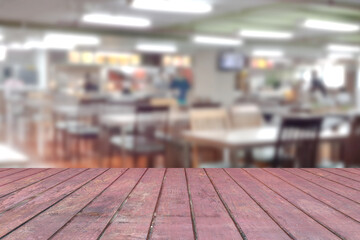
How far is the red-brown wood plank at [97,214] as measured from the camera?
0.93m

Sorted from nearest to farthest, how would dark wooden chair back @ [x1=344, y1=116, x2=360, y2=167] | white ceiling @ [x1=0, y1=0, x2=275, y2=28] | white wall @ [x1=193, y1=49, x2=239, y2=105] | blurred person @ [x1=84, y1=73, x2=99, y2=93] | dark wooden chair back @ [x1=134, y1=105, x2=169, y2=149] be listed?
dark wooden chair back @ [x1=344, y1=116, x2=360, y2=167] → dark wooden chair back @ [x1=134, y1=105, x2=169, y2=149] → white ceiling @ [x1=0, y1=0, x2=275, y2=28] → blurred person @ [x1=84, y1=73, x2=99, y2=93] → white wall @ [x1=193, y1=49, x2=239, y2=105]

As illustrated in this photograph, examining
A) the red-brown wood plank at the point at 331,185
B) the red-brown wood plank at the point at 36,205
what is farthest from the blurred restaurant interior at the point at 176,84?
the red-brown wood plank at the point at 331,185

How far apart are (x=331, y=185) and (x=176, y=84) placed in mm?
10092

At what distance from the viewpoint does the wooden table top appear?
3.13 ft

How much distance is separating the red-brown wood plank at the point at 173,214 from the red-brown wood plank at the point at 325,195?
407mm

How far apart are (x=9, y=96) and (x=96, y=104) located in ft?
13.4

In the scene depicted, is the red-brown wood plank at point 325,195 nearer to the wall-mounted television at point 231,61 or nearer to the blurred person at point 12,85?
the blurred person at point 12,85

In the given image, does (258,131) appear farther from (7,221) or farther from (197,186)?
(7,221)

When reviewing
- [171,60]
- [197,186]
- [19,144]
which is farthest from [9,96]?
[197,186]

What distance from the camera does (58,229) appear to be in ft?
3.15

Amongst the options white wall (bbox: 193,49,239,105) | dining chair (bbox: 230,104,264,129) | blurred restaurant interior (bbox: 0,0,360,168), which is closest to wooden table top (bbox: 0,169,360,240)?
blurred restaurant interior (bbox: 0,0,360,168)

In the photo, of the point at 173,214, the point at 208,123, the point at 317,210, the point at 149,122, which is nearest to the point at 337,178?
the point at 317,210

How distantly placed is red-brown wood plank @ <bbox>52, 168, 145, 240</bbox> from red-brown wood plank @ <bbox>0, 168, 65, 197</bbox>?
0.31 meters

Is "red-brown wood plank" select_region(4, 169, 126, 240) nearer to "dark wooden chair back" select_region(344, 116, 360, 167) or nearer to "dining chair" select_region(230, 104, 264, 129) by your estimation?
"dark wooden chair back" select_region(344, 116, 360, 167)
